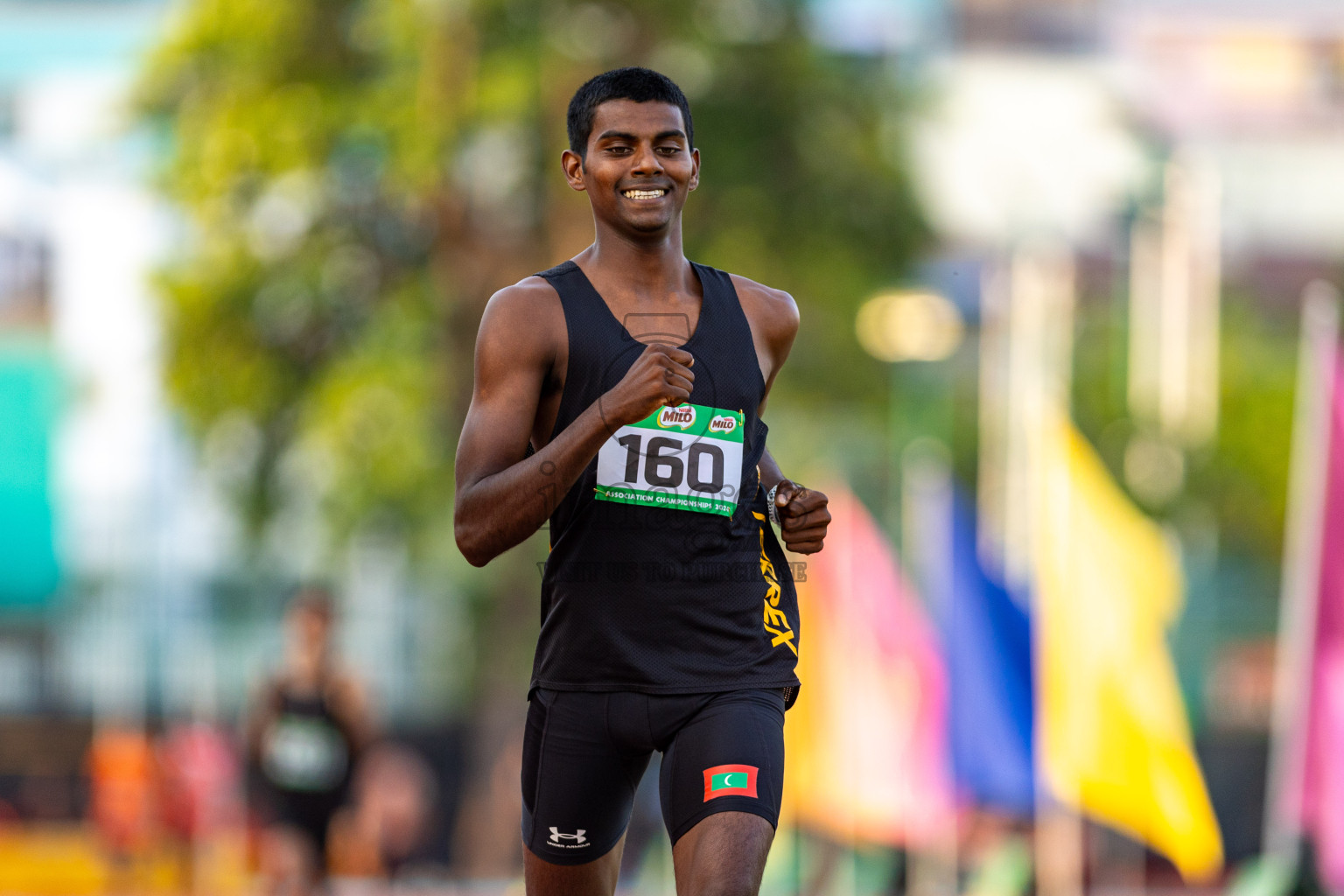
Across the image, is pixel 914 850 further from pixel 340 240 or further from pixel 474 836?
pixel 340 240

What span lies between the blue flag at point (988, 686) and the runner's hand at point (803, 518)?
1038 cm

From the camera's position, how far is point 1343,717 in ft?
29.1

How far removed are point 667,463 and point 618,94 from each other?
2.54 feet

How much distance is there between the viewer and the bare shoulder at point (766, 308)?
4.35m

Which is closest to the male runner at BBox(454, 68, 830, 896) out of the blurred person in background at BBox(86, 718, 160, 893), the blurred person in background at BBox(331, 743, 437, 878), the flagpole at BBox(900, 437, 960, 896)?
the flagpole at BBox(900, 437, 960, 896)

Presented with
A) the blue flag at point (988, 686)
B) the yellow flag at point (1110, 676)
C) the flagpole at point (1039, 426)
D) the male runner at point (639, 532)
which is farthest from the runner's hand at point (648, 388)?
the blue flag at point (988, 686)

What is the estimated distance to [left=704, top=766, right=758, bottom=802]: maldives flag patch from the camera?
3.98 m

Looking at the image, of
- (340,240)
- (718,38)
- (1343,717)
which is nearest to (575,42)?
(718,38)

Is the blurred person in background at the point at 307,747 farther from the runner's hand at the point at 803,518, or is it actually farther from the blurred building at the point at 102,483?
the runner's hand at the point at 803,518

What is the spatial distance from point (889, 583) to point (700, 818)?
1182cm

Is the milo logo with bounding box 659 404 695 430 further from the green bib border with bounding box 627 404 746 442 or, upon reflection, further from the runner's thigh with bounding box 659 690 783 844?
the runner's thigh with bounding box 659 690 783 844

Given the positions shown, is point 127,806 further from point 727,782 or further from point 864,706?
point 727,782

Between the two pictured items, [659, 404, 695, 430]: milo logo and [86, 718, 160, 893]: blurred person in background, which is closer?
[659, 404, 695, 430]: milo logo

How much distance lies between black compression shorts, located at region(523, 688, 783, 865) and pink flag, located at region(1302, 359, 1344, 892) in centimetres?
527
